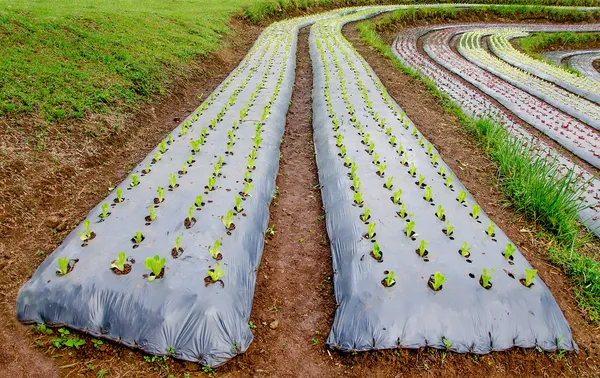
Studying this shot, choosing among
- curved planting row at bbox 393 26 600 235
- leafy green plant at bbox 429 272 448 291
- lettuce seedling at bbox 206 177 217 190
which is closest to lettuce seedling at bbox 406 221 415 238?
leafy green plant at bbox 429 272 448 291

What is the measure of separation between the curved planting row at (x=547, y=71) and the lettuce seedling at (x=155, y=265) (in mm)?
12147

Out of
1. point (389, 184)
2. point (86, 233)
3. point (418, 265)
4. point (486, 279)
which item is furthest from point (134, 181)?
point (486, 279)

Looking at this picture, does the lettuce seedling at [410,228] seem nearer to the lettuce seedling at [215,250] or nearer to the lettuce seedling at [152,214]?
the lettuce seedling at [215,250]

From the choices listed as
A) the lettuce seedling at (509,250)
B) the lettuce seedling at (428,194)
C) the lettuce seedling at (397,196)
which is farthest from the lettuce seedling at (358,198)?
the lettuce seedling at (509,250)

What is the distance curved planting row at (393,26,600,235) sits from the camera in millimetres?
5603

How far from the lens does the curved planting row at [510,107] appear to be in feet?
18.4

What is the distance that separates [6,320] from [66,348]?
0.61 meters

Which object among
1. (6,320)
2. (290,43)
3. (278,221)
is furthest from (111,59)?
(290,43)

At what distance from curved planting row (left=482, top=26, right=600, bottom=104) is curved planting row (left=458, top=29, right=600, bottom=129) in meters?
0.23

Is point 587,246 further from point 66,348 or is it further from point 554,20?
point 554,20

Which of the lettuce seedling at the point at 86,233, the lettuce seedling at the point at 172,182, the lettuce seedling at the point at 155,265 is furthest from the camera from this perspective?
the lettuce seedling at the point at 172,182

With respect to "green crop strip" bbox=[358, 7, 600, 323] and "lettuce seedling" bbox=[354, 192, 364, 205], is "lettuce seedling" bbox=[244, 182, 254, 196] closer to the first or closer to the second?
"lettuce seedling" bbox=[354, 192, 364, 205]

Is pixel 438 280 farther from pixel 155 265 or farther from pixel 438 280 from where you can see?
pixel 155 265

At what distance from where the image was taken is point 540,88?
10.8m
